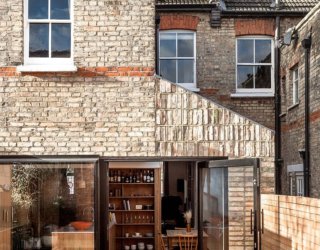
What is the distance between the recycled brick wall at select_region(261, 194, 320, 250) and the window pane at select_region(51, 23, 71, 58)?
164 inches

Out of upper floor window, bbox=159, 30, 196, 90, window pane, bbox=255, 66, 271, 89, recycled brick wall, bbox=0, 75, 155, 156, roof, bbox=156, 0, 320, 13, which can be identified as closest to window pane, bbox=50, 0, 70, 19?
recycled brick wall, bbox=0, 75, 155, 156

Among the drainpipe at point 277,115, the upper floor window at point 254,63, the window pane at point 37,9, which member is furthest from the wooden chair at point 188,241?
the window pane at point 37,9

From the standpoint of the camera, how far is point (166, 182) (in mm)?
20188

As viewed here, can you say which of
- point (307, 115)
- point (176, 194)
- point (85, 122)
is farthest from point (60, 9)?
point (176, 194)

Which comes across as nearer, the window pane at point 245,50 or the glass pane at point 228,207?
the glass pane at point 228,207

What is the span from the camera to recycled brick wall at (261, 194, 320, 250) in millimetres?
7691

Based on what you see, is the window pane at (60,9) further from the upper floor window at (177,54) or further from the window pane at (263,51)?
the window pane at (263,51)

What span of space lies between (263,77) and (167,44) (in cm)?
296

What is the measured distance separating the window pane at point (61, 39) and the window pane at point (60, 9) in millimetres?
152

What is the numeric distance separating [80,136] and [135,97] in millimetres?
1118

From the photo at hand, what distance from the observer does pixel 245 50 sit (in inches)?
696

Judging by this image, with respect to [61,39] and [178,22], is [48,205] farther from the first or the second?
[178,22]

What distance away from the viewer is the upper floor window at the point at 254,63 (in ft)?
57.5

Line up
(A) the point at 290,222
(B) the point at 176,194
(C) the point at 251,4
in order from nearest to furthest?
1. (A) the point at 290,222
2. (C) the point at 251,4
3. (B) the point at 176,194
